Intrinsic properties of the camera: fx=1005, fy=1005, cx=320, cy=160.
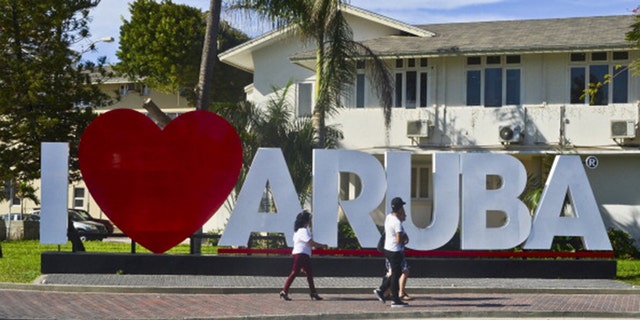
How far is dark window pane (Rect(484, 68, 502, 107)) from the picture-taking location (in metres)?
33.0

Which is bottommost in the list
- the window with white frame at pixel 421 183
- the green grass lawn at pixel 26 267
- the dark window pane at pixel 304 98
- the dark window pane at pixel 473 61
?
the green grass lawn at pixel 26 267

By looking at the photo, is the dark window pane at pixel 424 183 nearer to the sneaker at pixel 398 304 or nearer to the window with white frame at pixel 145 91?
the sneaker at pixel 398 304

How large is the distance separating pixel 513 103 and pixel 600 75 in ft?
9.39

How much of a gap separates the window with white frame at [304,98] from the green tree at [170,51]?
17.1 m

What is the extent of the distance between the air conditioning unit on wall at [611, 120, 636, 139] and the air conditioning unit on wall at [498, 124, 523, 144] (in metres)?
2.88

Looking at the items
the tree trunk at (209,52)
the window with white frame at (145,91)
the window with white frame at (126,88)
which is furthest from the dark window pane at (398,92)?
the window with white frame at (126,88)

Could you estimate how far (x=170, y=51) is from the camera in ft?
A: 176

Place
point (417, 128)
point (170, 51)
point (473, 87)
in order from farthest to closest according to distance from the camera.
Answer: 1. point (170, 51)
2. point (473, 87)
3. point (417, 128)

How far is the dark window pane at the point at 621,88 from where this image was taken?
31.8 m

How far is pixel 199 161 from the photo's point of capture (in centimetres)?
2070

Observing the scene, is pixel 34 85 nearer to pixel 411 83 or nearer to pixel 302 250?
pixel 411 83

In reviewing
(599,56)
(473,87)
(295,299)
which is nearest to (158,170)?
(295,299)

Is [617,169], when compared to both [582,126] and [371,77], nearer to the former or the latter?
[582,126]

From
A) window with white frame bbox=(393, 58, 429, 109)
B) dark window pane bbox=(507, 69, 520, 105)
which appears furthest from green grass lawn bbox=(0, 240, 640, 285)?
window with white frame bbox=(393, 58, 429, 109)
